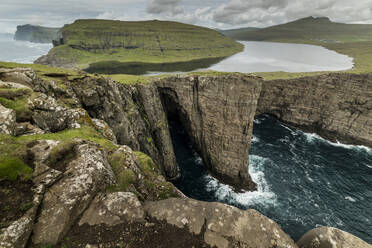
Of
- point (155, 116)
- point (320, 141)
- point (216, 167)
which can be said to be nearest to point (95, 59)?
point (155, 116)

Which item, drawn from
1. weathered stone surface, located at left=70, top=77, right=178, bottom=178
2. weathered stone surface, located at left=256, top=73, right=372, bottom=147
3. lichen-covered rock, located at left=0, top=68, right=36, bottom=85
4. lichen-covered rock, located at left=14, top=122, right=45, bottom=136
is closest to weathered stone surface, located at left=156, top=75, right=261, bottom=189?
weathered stone surface, located at left=70, top=77, right=178, bottom=178

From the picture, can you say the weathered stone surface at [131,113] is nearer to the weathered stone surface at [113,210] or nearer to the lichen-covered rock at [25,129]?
the lichen-covered rock at [25,129]

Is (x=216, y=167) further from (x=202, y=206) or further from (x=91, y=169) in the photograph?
(x=91, y=169)

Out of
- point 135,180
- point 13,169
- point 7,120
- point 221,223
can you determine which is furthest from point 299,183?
point 7,120

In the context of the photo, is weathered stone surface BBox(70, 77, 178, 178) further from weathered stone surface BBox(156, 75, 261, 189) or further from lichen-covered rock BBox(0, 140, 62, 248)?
lichen-covered rock BBox(0, 140, 62, 248)

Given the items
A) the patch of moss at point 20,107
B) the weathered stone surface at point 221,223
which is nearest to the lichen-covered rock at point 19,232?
the weathered stone surface at point 221,223

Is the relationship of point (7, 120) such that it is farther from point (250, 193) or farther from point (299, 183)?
point (299, 183)
